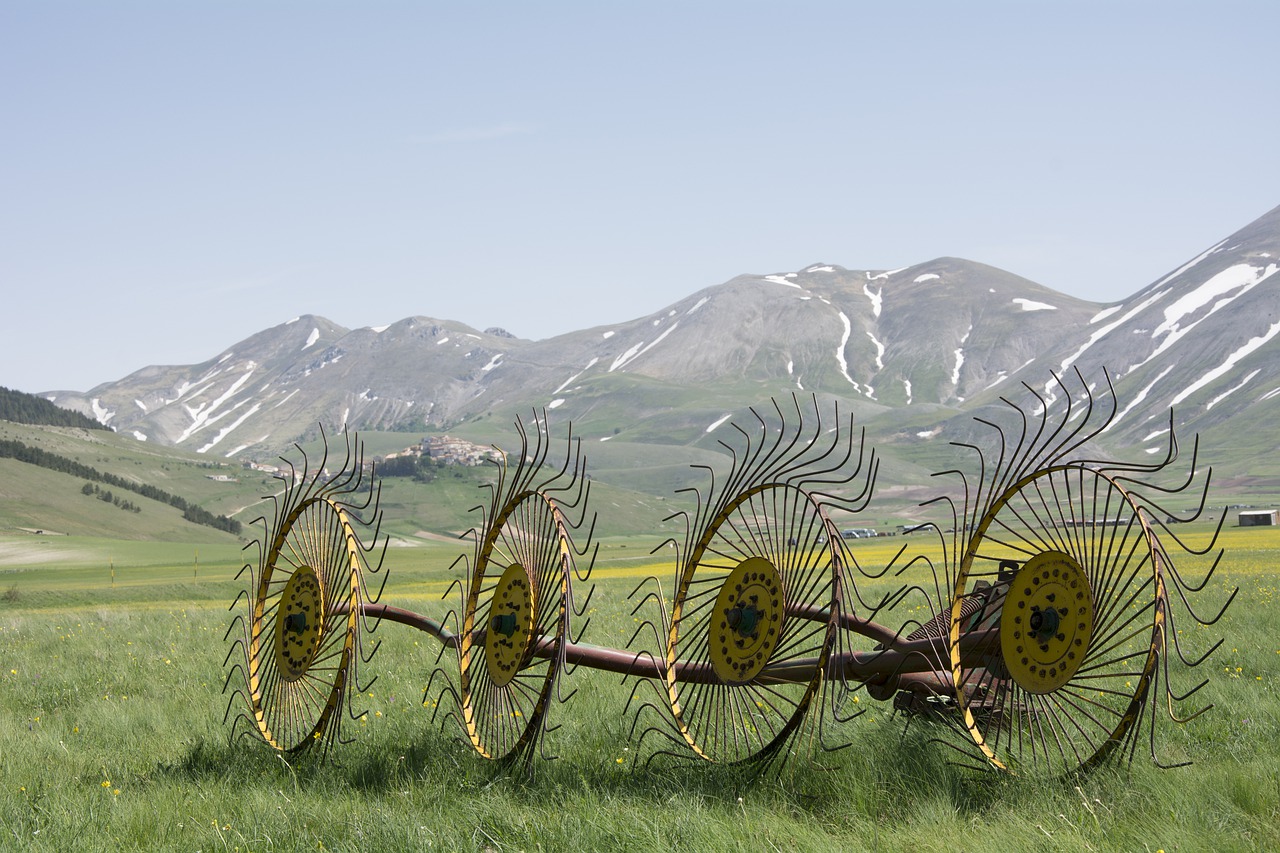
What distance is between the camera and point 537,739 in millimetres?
7637

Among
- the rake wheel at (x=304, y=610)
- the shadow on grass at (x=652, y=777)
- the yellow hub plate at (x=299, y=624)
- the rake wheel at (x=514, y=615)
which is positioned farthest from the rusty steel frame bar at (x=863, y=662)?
the yellow hub plate at (x=299, y=624)

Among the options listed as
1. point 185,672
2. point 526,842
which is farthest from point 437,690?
point 526,842

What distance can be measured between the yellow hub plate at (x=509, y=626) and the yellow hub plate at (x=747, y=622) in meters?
1.32

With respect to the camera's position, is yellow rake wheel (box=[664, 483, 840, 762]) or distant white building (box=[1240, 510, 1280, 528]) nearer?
yellow rake wheel (box=[664, 483, 840, 762])

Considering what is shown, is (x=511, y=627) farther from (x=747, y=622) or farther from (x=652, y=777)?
(x=747, y=622)

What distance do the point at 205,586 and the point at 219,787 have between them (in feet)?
149

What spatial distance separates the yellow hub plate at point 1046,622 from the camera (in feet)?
19.8

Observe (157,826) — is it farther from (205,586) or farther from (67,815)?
(205,586)

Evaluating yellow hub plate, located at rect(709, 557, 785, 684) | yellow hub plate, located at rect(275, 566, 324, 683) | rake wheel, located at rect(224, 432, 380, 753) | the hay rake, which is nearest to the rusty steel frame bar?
the hay rake

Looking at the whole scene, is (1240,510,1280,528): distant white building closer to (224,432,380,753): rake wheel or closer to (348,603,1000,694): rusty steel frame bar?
(348,603,1000,694): rusty steel frame bar

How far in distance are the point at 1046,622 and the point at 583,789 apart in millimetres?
3158

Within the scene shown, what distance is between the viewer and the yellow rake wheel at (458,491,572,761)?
7.88 metres

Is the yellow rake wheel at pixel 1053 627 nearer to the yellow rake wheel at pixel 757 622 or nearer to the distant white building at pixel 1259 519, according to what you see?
the yellow rake wheel at pixel 757 622

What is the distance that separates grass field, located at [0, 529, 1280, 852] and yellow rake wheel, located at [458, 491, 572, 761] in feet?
1.13
